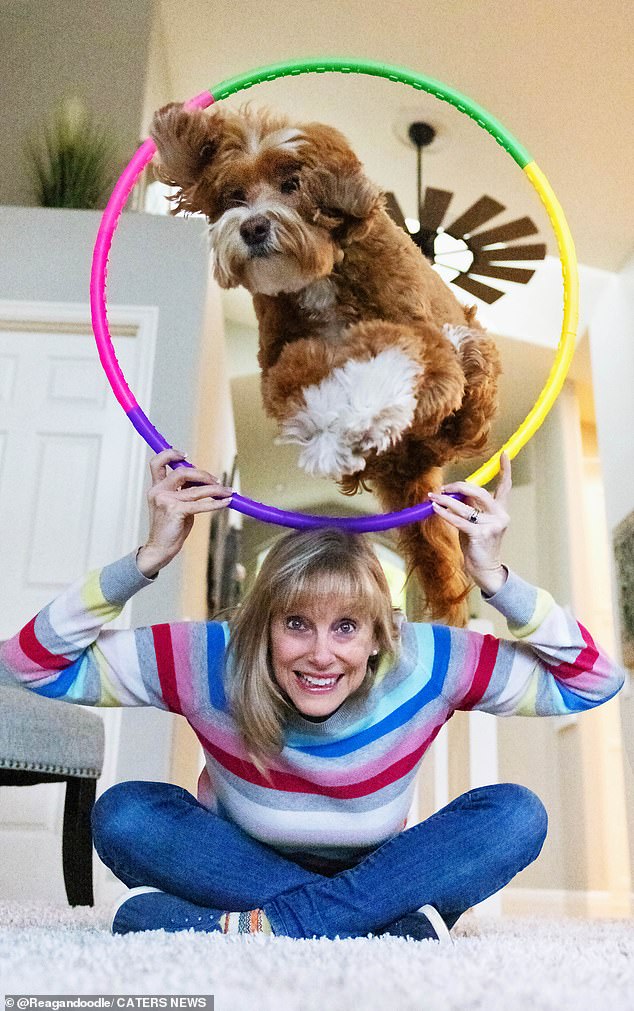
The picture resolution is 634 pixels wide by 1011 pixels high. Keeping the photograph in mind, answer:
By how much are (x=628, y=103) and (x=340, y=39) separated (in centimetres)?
88

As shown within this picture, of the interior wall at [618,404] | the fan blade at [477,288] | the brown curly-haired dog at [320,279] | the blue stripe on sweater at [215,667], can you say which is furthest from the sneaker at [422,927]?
the interior wall at [618,404]

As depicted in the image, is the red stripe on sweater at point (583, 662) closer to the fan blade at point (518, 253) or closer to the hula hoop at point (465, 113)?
the hula hoop at point (465, 113)

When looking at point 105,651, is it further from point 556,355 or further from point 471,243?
point 471,243

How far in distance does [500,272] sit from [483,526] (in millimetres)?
467

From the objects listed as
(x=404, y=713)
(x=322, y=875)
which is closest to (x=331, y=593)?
(x=404, y=713)

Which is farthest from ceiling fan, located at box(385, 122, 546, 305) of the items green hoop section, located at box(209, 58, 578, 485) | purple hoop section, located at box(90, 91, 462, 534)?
purple hoop section, located at box(90, 91, 462, 534)

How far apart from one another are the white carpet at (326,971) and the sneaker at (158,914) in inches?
3.2

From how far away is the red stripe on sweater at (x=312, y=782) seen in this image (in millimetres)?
1224

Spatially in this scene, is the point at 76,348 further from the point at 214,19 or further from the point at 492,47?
the point at 492,47

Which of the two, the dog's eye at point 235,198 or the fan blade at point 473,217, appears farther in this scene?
the fan blade at point 473,217

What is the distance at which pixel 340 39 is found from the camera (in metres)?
2.77

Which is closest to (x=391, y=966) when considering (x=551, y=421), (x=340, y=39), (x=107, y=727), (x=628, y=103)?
(x=107, y=727)

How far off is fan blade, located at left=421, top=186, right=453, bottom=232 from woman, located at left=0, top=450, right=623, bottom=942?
0.45 metres

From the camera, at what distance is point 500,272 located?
141cm
